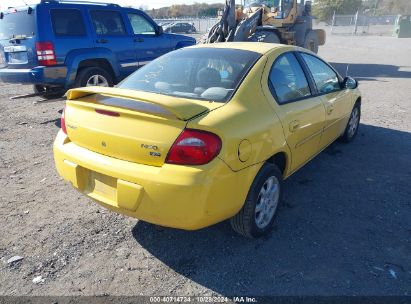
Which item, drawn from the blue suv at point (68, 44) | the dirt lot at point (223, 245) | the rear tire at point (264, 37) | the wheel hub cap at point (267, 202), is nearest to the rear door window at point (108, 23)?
the blue suv at point (68, 44)

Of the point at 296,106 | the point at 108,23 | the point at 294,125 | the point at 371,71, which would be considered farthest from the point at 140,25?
the point at 371,71

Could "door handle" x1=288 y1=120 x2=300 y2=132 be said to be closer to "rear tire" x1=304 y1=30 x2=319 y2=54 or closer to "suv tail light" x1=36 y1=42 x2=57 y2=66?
"suv tail light" x1=36 y1=42 x2=57 y2=66

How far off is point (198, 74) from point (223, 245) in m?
1.58

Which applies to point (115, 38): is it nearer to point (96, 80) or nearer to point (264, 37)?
point (96, 80)

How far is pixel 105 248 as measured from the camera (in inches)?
120

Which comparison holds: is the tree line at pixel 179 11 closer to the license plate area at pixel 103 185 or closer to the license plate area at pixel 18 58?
the license plate area at pixel 18 58

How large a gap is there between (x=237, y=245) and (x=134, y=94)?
1.55 metres

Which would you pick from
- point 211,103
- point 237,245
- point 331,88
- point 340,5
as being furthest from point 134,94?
point 340,5

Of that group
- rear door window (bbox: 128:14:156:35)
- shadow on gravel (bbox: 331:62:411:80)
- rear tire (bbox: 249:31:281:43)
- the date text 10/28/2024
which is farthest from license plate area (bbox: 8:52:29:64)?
shadow on gravel (bbox: 331:62:411:80)

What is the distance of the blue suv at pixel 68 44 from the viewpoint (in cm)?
648

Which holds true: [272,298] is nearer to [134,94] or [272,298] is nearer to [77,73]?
[134,94]

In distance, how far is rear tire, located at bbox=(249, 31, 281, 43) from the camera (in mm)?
11573

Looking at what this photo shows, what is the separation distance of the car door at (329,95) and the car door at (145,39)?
16.3ft

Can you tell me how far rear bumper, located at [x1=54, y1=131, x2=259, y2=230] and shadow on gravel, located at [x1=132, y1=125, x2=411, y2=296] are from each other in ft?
1.61
